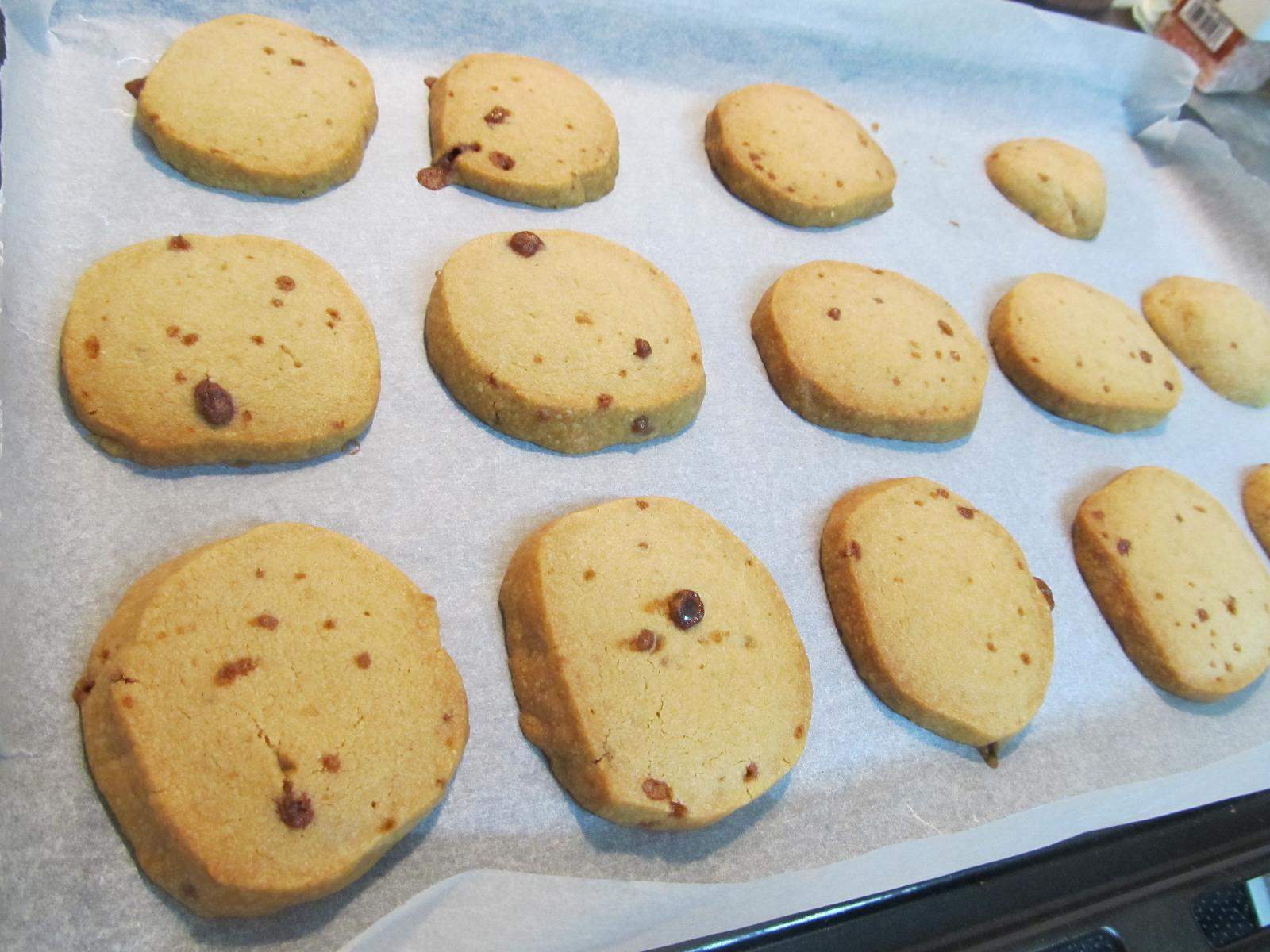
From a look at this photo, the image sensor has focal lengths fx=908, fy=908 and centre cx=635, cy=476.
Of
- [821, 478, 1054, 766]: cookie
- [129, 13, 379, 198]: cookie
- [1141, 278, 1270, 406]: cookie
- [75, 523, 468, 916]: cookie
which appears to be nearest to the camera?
[75, 523, 468, 916]: cookie

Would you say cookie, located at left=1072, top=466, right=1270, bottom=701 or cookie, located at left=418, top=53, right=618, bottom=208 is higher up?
cookie, located at left=418, top=53, right=618, bottom=208

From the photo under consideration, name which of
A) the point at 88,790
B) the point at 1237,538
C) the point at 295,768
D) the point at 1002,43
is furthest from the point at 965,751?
the point at 1002,43

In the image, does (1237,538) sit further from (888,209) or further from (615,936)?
(615,936)

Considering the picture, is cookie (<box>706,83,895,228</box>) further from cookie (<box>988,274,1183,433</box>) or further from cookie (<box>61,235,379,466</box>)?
cookie (<box>61,235,379,466</box>)

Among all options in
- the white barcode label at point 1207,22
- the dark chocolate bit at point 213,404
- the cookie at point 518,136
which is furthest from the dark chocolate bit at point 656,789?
the white barcode label at point 1207,22

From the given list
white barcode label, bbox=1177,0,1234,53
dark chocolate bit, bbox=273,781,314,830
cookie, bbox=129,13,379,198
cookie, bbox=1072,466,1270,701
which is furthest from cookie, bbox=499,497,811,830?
white barcode label, bbox=1177,0,1234,53

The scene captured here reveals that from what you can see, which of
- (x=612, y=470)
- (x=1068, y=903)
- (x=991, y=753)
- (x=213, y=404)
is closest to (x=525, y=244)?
(x=612, y=470)

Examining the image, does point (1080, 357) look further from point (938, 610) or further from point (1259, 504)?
point (938, 610)
